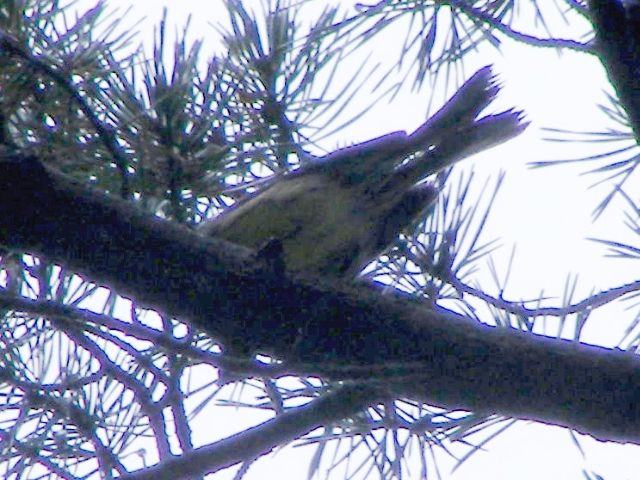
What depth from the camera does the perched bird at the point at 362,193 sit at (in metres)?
1.24

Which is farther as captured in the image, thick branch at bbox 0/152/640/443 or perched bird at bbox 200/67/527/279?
perched bird at bbox 200/67/527/279

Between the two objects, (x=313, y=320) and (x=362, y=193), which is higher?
(x=362, y=193)

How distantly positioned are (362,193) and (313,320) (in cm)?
51

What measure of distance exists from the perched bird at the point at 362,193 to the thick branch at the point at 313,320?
347 mm

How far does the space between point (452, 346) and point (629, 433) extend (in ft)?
0.54

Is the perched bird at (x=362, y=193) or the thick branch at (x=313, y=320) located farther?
the perched bird at (x=362, y=193)

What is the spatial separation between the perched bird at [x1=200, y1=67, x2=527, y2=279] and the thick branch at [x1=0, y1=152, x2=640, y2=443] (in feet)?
1.14

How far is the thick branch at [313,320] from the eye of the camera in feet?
2.81

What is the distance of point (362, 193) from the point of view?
1.37 m

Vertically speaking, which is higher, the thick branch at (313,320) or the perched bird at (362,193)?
the perched bird at (362,193)

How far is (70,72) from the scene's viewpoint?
1162 mm

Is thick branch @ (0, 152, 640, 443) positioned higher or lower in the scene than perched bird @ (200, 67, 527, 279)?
lower

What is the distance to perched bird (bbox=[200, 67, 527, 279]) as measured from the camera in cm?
124

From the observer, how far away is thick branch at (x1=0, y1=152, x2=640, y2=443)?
2.81 ft
